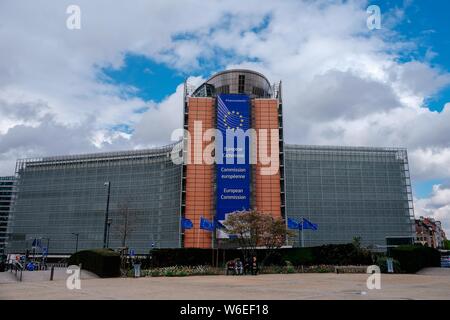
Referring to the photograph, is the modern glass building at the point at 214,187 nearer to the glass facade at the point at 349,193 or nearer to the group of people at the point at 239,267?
the glass facade at the point at 349,193

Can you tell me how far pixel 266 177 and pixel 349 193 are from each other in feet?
75.9

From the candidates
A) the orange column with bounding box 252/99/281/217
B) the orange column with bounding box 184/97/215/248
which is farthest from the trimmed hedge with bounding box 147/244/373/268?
the orange column with bounding box 184/97/215/248

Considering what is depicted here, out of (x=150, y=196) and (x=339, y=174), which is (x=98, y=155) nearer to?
(x=150, y=196)

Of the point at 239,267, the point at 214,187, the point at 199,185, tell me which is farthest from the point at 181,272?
the point at 199,185

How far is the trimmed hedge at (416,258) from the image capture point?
99.5 ft

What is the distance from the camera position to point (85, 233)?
97875mm

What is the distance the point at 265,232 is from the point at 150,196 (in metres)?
61.2

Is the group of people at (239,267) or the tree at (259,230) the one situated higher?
the tree at (259,230)

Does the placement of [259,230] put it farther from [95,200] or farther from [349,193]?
[95,200]

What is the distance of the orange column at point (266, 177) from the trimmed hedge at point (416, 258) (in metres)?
45.8

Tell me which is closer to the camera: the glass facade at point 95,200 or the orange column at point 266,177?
the orange column at point 266,177

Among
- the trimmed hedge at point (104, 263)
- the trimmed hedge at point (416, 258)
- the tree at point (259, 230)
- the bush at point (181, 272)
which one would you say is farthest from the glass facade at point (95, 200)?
the trimmed hedge at point (416, 258)

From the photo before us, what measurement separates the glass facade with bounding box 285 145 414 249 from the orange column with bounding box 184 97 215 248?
2066 centimetres
